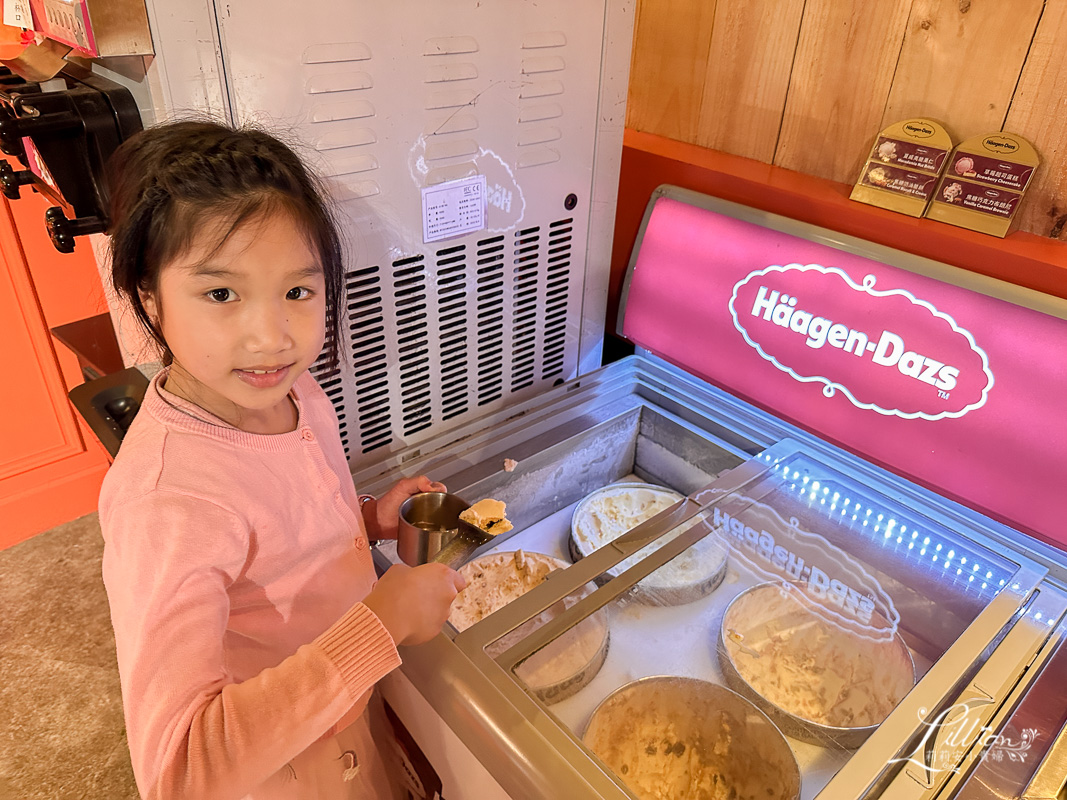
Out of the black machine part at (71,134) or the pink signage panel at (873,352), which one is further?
the pink signage panel at (873,352)

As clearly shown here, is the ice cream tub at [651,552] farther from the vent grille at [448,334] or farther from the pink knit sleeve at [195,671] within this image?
the pink knit sleeve at [195,671]

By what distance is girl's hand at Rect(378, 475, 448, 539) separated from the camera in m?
1.14

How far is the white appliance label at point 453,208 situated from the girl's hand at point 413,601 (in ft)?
1.82

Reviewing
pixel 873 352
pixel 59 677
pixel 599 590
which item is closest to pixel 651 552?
pixel 599 590

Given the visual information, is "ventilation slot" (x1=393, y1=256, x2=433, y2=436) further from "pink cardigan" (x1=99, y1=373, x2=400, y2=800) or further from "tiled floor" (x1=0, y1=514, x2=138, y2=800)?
"tiled floor" (x1=0, y1=514, x2=138, y2=800)

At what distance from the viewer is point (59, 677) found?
1.93 meters

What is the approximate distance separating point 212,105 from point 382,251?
311mm

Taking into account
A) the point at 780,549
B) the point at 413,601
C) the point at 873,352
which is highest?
the point at 873,352

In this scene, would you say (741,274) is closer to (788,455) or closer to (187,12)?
(788,455)

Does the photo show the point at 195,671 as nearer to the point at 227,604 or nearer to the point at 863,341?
the point at 227,604

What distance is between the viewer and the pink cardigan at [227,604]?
0.67m

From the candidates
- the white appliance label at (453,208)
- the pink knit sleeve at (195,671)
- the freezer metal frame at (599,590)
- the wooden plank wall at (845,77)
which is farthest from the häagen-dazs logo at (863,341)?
the pink knit sleeve at (195,671)

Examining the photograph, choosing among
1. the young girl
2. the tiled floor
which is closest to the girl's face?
the young girl

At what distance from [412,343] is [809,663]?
79 centimetres
